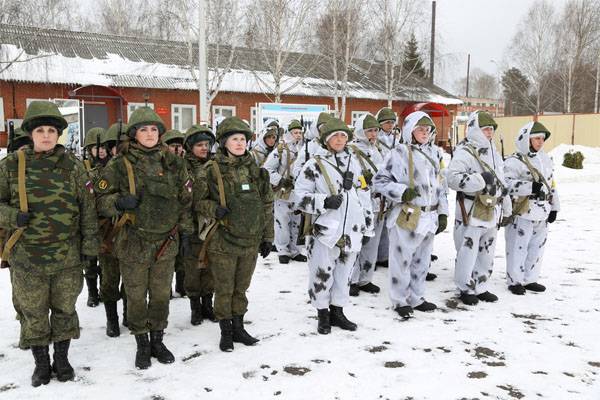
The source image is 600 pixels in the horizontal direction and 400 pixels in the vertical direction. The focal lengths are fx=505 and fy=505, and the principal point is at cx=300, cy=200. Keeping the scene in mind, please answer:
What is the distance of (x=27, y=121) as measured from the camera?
3336 millimetres

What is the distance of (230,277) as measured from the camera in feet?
13.4

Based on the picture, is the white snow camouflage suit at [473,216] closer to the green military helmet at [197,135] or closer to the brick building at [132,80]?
the green military helmet at [197,135]

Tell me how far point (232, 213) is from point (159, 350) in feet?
3.94

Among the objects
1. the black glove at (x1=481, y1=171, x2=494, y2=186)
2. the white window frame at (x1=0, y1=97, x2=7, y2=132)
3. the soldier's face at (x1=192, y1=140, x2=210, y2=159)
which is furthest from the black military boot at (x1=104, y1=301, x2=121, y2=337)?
the white window frame at (x1=0, y1=97, x2=7, y2=132)

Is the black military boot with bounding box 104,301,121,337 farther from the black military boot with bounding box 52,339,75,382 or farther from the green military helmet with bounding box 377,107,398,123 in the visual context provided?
the green military helmet with bounding box 377,107,398,123

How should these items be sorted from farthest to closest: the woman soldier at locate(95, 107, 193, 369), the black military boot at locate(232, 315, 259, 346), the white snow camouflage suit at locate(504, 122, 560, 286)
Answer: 1. the white snow camouflage suit at locate(504, 122, 560, 286)
2. the black military boot at locate(232, 315, 259, 346)
3. the woman soldier at locate(95, 107, 193, 369)

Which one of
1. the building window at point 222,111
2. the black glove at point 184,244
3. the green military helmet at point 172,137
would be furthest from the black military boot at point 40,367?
the building window at point 222,111

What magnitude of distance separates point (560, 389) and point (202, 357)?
263 cm

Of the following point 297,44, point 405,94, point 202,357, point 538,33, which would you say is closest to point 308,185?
point 202,357

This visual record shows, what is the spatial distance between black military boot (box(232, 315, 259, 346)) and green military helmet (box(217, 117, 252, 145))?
1.51 metres

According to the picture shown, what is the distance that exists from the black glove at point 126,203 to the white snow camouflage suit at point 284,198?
3643 mm

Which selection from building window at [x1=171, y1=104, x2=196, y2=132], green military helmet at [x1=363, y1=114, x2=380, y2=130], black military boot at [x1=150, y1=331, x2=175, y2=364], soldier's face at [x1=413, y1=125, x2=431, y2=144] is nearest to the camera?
black military boot at [x1=150, y1=331, x2=175, y2=364]

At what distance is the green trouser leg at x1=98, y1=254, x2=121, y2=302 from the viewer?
4.42m

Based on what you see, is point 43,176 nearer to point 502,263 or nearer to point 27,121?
point 27,121
